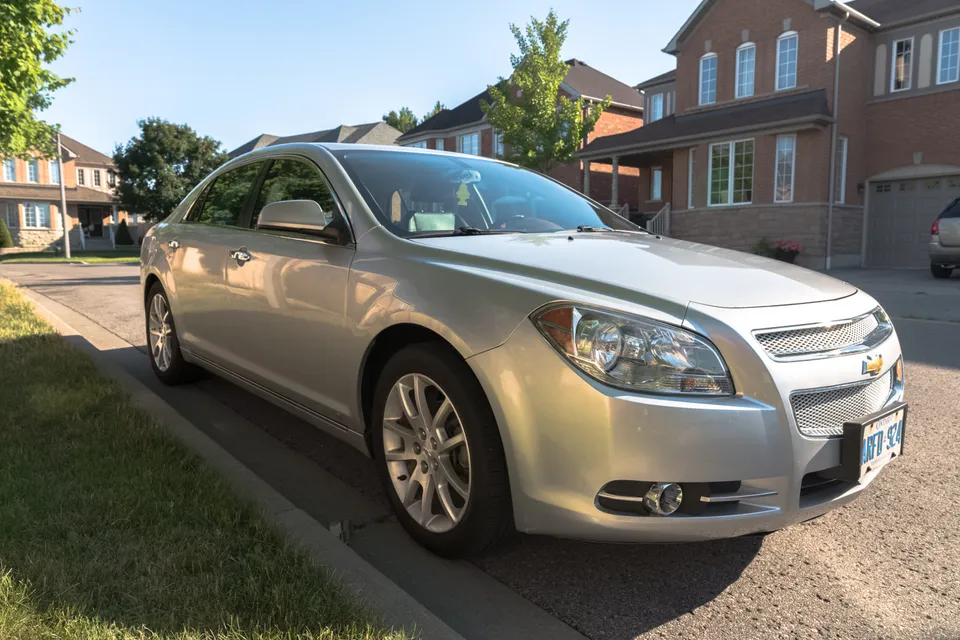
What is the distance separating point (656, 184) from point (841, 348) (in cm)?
2669

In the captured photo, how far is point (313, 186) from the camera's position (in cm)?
368

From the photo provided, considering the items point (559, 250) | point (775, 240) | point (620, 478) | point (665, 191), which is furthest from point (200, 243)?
point (665, 191)

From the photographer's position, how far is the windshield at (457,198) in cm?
333

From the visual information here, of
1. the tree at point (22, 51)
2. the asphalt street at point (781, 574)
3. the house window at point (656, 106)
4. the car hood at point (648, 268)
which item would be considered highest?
the house window at point (656, 106)

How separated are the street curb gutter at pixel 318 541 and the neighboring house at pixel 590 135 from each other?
24030 mm

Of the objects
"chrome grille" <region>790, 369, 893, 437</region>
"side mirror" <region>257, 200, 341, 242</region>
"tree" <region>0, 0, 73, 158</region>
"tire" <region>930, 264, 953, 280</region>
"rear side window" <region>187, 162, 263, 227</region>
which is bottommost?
"tire" <region>930, 264, 953, 280</region>

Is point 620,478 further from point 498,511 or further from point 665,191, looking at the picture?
point 665,191

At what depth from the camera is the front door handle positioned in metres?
3.94

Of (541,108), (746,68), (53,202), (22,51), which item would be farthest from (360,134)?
(22,51)

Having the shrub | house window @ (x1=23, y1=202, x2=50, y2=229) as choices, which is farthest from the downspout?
house window @ (x1=23, y1=202, x2=50, y2=229)

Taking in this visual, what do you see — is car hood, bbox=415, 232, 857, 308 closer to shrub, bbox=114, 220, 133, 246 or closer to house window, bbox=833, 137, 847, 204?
house window, bbox=833, 137, 847, 204

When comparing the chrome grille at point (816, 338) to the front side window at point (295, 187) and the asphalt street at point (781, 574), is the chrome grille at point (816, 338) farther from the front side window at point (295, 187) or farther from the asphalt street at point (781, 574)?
the front side window at point (295, 187)

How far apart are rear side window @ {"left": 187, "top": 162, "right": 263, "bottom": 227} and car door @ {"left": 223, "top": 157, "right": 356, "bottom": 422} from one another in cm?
23

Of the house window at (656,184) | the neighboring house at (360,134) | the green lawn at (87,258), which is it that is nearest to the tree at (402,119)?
the neighboring house at (360,134)
